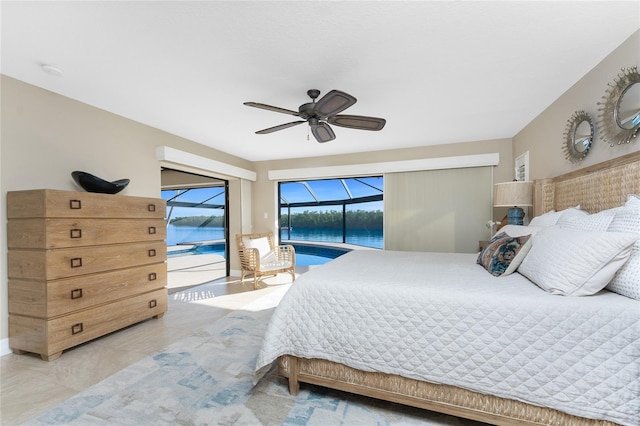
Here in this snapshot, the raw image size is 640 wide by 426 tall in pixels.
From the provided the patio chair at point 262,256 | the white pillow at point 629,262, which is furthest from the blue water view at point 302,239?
the white pillow at point 629,262

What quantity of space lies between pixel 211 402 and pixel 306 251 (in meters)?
7.62

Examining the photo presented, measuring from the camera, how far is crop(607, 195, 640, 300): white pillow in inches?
46.7

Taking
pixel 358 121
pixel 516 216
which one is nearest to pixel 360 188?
pixel 516 216

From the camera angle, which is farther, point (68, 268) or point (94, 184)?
point (94, 184)

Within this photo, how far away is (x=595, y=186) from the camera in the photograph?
191 cm

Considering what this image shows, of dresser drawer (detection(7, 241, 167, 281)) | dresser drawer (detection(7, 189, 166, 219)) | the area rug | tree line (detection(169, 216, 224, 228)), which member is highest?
dresser drawer (detection(7, 189, 166, 219))

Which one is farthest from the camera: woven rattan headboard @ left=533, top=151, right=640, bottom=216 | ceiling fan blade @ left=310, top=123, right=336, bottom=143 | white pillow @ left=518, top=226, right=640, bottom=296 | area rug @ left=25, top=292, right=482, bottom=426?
ceiling fan blade @ left=310, top=123, right=336, bottom=143

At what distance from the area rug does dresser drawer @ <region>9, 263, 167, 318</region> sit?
796mm

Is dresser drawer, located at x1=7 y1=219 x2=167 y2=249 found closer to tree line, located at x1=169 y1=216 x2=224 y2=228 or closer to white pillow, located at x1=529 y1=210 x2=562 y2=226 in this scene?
white pillow, located at x1=529 y1=210 x2=562 y2=226

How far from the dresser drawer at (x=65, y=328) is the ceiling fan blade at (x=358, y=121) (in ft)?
8.94

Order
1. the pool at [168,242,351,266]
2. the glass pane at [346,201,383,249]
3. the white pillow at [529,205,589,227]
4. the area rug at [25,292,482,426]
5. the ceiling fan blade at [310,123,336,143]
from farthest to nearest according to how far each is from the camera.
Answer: the glass pane at [346,201,383,249]
the pool at [168,242,351,266]
the ceiling fan blade at [310,123,336,143]
the white pillow at [529,205,589,227]
the area rug at [25,292,482,426]

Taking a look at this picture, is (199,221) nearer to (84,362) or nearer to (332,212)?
(332,212)

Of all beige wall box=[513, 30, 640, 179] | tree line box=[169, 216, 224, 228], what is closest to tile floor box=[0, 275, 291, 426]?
beige wall box=[513, 30, 640, 179]

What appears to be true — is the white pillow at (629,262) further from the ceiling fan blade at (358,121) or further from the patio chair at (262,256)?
the patio chair at (262,256)
